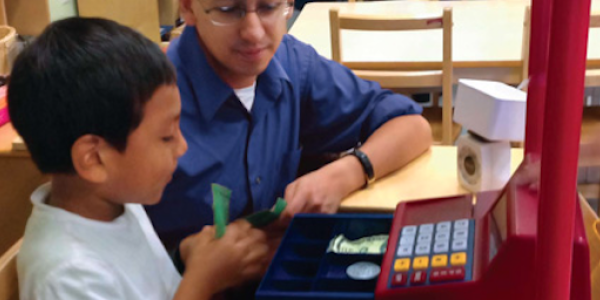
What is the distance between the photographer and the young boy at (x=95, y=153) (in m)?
0.80

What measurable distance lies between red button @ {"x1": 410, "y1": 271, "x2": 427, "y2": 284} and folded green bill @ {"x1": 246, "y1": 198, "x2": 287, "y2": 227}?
34cm

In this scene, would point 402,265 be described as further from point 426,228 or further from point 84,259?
point 84,259

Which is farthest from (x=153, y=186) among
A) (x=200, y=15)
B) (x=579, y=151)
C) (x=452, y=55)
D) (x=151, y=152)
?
(x=452, y=55)

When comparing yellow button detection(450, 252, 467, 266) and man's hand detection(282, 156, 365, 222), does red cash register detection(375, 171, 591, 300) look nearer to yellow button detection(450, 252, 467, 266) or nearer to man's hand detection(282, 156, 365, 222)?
yellow button detection(450, 252, 467, 266)

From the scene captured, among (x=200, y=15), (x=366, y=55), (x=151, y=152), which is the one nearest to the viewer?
(x=151, y=152)

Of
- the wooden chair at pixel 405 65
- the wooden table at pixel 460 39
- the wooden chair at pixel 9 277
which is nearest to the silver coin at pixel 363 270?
the wooden chair at pixel 9 277

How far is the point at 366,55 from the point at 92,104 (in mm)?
1760

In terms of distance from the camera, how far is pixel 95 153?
84 centimetres

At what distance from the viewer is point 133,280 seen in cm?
88

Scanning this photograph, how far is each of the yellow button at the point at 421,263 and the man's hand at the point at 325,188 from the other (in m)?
0.38

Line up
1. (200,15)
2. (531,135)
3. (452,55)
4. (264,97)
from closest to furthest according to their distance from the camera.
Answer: (531,135) → (200,15) → (264,97) → (452,55)

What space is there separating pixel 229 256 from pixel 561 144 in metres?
0.57

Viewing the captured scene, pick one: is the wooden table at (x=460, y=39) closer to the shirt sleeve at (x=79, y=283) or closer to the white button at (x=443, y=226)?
the white button at (x=443, y=226)

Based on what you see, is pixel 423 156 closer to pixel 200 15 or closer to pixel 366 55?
pixel 200 15
